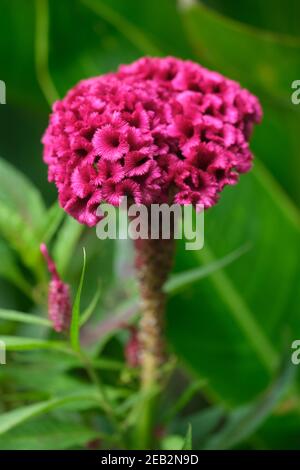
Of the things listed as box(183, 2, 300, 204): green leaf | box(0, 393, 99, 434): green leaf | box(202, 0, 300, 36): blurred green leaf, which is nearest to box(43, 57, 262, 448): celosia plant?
box(0, 393, 99, 434): green leaf

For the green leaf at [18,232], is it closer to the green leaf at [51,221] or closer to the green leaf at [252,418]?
the green leaf at [51,221]

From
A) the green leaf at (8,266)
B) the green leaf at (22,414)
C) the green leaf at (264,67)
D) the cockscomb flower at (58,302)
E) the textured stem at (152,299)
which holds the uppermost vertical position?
the green leaf at (264,67)

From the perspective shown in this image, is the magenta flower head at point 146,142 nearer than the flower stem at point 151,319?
Yes

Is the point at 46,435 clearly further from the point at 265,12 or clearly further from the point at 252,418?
the point at 265,12

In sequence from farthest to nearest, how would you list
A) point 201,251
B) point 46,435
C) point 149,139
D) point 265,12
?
point 265,12
point 201,251
point 46,435
point 149,139

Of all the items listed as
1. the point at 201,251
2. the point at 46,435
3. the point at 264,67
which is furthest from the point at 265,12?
the point at 46,435

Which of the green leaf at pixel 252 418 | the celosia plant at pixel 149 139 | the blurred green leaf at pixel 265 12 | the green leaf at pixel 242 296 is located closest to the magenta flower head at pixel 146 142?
the celosia plant at pixel 149 139
